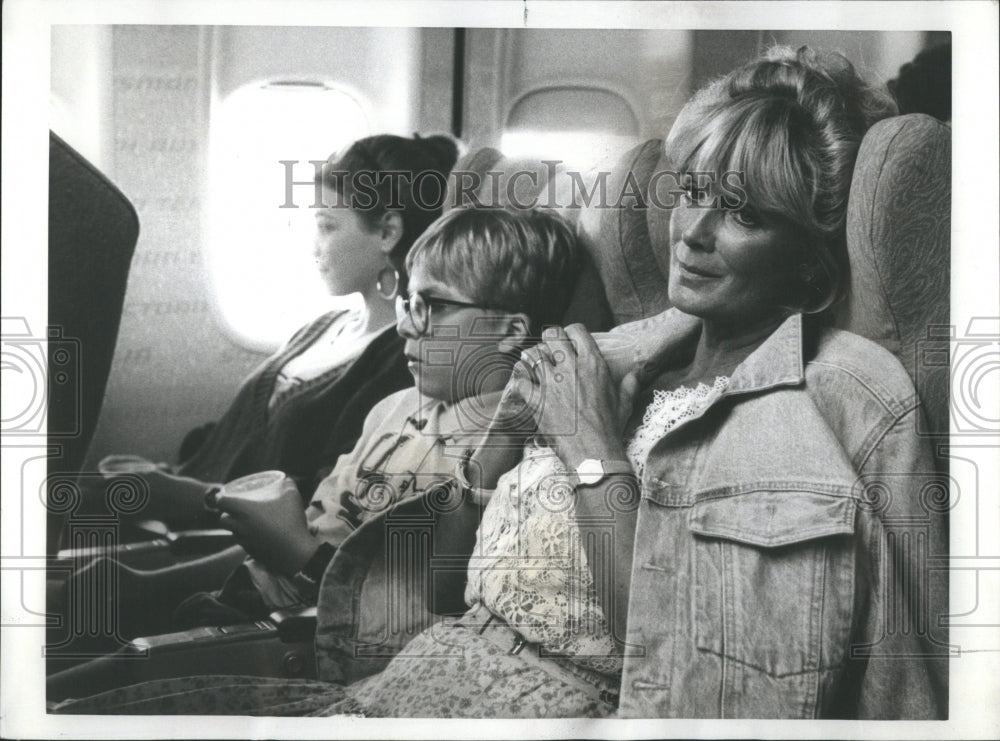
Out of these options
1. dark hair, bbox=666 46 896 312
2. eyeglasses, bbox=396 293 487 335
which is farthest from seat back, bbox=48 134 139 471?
dark hair, bbox=666 46 896 312

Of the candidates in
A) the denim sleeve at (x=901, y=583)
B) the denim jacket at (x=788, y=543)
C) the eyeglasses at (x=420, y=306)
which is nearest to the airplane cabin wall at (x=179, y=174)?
the eyeglasses at (x=420, y=306)

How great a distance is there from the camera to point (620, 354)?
288cm

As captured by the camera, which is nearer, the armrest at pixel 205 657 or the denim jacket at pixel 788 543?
the denim jacket at pixel 788 543

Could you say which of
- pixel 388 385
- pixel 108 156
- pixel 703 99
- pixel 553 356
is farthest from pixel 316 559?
pixel 703 99

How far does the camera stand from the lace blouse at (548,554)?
2850 mm

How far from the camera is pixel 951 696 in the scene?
2.92 meters

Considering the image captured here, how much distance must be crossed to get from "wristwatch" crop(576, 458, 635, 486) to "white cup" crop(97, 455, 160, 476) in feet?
4.57

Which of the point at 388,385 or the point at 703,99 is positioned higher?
the point at 703,99

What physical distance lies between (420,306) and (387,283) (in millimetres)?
137

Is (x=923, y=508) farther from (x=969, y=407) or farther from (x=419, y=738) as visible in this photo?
(x=419, y=738)

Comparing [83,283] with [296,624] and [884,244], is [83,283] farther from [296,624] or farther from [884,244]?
[884,244]

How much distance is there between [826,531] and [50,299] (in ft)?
8.54

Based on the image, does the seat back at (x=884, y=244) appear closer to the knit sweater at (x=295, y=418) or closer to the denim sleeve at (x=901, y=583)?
the denim sleeve at (x=901, y=583)
